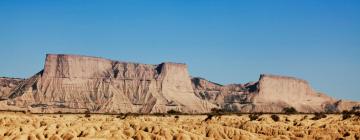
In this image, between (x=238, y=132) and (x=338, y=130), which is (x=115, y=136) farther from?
(x=338, y=130)

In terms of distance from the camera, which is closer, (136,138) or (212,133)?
(136,138)

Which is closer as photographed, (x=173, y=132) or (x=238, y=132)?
(x=173, y=132)

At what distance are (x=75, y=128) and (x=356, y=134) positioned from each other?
26.6 metres

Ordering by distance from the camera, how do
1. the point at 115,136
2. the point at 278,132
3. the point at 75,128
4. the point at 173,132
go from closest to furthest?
the point at 115,136 → the point at 173,132 → the point at 75,128 → the point at 278,132

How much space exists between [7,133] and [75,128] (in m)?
6.43

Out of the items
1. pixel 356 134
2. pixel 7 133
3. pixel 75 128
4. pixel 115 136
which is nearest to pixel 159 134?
pixel 115 136

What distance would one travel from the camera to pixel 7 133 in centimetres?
5700

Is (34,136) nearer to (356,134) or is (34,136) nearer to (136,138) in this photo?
(136,138)

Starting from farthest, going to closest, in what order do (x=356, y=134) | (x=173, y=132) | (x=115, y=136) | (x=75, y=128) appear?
(x=356, y=134)
(x=75, y=128)
(x=173, y=132)
(x=115, y=136)

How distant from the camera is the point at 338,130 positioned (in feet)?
205

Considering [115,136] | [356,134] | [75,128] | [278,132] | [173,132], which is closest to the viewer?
[115,136]

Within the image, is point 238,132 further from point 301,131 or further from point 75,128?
point 75,128

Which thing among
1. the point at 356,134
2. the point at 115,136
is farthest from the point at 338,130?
the point at 115,136

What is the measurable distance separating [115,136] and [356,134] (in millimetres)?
24649
